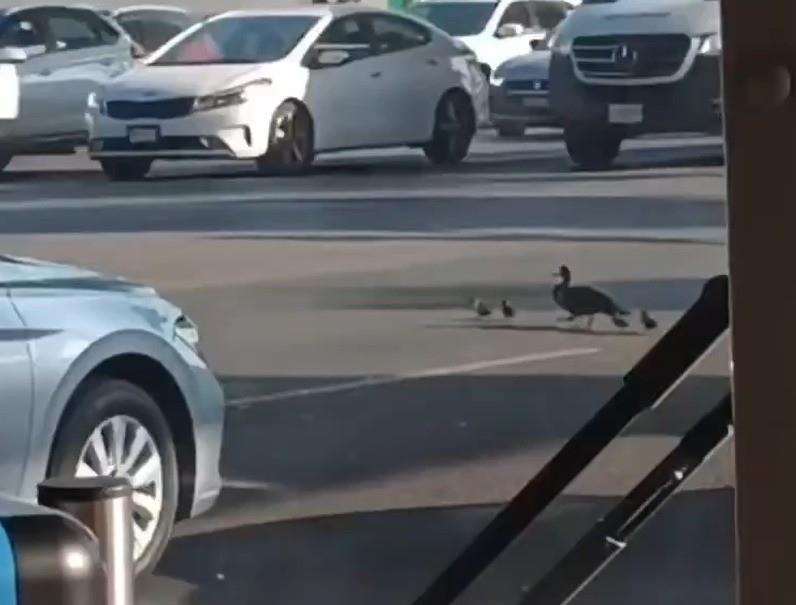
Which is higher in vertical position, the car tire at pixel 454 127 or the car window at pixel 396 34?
the car window at pixel 396 34

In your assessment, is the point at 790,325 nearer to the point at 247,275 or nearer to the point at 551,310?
the point at 551,310

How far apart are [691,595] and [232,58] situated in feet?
3.75

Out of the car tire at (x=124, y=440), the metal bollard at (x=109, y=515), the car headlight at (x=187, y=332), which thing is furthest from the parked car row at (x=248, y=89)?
the metal bollard at (x=109, y=515)

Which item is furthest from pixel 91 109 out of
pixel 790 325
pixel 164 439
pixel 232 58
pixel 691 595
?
pixel 790 325

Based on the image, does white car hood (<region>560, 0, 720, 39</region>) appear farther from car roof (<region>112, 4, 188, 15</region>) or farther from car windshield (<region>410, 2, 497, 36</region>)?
car roof (<region>112, 4, 188, 15</region>)

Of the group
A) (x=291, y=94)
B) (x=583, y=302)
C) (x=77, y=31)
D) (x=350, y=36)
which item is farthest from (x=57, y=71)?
(x=583, y=302)

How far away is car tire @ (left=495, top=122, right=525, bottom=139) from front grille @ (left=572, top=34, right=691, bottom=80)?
0.43ft

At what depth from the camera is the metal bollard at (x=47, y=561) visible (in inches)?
38.5

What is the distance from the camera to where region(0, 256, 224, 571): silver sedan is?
97.4 inches

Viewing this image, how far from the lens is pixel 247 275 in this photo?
259 centimetres

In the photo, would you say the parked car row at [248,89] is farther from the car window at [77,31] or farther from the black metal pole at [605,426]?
the black metal pole at [605,426]

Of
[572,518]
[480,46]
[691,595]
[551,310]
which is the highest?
[480,46]

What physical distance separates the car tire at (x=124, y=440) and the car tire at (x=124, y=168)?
34 cm

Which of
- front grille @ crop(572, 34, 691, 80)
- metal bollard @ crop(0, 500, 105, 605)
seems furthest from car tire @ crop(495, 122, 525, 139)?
metal bollard @ crop(0, 500, 105, 605)
